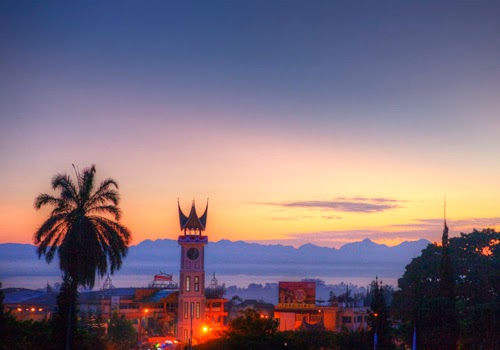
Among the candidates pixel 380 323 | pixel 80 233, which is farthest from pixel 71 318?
pixel 380 323

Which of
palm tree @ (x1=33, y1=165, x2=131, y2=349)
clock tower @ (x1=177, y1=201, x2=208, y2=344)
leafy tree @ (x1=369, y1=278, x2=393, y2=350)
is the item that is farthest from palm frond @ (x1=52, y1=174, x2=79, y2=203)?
clock tower @ (x1=177, y1=201, x2=208, y2=344)

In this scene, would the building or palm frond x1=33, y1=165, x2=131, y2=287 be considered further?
the building

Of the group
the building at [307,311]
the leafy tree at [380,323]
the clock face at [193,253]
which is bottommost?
the building at [307,311]

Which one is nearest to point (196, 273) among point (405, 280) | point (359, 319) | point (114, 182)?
point (359, 319)

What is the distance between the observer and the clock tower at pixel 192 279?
92250 millimetres

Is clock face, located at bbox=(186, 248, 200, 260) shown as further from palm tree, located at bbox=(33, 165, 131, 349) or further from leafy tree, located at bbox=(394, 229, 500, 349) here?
palm tree, located at bbox=(33, 165, 131, 349)

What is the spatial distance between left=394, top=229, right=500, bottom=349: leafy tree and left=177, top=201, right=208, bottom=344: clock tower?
32.6m

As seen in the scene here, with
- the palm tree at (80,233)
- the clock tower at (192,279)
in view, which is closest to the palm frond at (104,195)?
the palm tree at (80,233)

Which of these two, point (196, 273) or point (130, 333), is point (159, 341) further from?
point (196, 273)

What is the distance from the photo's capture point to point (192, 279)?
309 feet

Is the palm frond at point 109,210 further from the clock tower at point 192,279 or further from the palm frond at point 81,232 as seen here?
the clock tower at point 192,279

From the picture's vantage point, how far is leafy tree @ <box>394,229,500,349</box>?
50.1 meters

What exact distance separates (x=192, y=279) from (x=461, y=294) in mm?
41443

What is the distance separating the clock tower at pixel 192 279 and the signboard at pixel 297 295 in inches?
482
